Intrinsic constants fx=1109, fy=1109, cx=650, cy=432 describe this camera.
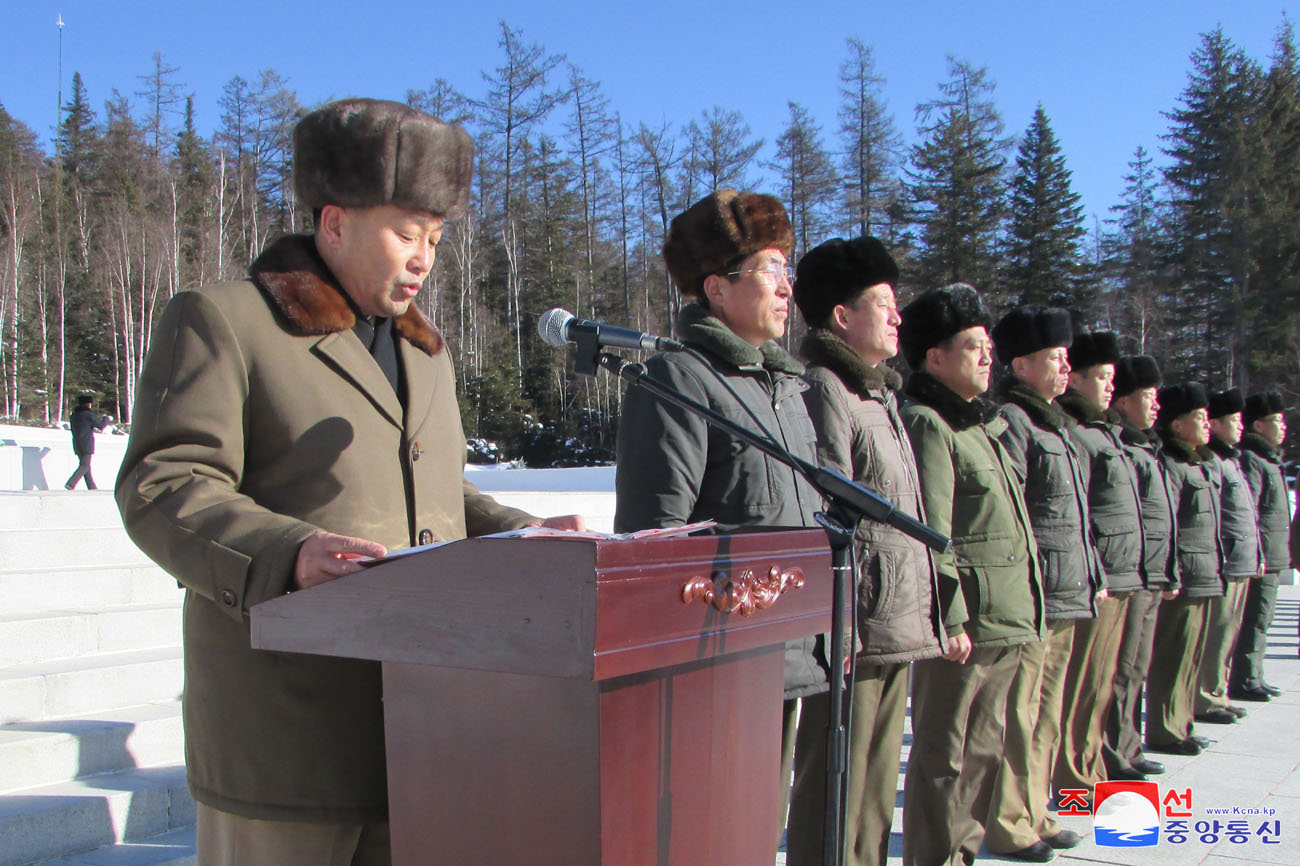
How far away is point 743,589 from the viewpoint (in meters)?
1.53

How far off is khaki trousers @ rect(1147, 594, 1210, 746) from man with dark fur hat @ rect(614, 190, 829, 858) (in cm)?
416

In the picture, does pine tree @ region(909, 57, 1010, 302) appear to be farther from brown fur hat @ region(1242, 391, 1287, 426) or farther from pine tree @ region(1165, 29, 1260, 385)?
brown fur hat @ region(1242, 391, 1287, 426)

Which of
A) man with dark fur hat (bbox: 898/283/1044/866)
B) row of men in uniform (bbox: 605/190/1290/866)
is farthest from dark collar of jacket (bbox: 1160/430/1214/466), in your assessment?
man with dark fur hat (bbox: 898/283/1044/866)

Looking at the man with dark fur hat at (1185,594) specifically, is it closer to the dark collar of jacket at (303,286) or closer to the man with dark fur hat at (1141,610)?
the man with dark fur hat at (1141,610)

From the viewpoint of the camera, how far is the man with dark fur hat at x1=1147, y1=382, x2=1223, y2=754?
6.40 metres

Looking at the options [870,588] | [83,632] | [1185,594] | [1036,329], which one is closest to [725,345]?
[870,588]

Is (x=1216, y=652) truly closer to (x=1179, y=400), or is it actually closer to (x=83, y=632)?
(x=1179, y=400)

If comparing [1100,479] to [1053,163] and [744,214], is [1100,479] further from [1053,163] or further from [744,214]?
[1053,163]

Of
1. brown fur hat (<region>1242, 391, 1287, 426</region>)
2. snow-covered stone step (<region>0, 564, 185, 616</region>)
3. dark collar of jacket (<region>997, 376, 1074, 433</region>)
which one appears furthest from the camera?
brown fur hat (<region>1242, 391, 1287, 426</region>)

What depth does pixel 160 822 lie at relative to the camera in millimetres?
4242

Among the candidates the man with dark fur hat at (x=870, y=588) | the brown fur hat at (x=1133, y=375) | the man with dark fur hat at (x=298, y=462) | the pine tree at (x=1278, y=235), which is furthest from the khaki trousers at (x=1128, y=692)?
the pine tree at (x=1278, y=235)

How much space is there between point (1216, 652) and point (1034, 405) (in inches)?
140

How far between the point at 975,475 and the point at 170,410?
2.97m

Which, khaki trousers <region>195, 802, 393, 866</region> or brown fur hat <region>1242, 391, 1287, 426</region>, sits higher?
brown fur hat <region>1242, 391, 1287, 426</region>
